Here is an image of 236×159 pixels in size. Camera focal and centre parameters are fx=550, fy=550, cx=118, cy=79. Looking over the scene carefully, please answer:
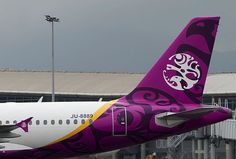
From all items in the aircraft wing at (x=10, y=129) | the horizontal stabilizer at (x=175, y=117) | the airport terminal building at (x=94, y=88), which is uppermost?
the horizontal stabilizer at (x=175, y=117)

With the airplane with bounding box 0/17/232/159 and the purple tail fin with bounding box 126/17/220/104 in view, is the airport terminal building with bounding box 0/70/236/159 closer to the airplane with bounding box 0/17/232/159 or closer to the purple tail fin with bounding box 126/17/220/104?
the purple tail fin with bounding box 126/17/220/104

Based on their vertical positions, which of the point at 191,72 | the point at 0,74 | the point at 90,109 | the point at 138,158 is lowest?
the point at 138,158

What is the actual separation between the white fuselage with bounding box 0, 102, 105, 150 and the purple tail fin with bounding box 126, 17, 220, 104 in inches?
125

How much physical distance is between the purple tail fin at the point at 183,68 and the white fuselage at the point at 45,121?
316 cm

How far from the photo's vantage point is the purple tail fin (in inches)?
1109

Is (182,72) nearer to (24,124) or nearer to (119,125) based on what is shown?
(119,125)

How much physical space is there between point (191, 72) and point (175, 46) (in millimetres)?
1573

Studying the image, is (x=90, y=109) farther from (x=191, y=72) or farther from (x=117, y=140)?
(x=191, y=72)

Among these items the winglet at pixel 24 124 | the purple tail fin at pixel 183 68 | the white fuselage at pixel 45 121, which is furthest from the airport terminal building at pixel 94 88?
the winglet at pixel 24 124

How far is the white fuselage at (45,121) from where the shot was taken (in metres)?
27.0

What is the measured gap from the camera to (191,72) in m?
28.3

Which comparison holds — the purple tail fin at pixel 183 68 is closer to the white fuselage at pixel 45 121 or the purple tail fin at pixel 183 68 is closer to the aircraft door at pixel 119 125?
the aircraft door at pixel 119 125

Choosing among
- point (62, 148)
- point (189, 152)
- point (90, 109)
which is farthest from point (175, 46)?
point (189, 152)

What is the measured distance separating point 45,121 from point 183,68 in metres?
7.53
